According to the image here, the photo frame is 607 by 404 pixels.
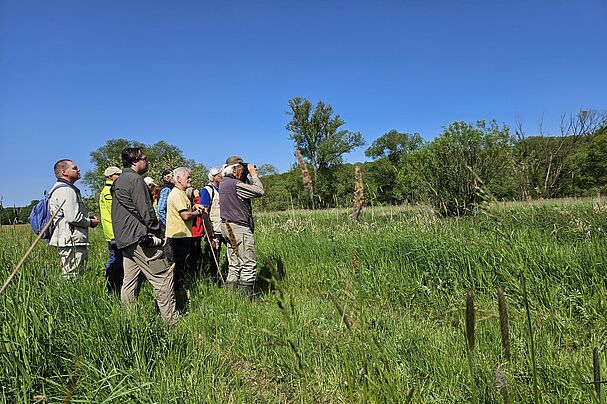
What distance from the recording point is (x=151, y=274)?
4.39 meters

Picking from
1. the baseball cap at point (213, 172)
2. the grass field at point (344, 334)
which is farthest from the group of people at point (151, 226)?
the grass field at point (344, 334)

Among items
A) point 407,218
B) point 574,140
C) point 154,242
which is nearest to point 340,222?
point 407,218

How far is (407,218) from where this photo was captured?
827 centimetres

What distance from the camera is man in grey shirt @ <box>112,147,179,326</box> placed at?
169 inches

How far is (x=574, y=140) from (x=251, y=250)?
137 ft

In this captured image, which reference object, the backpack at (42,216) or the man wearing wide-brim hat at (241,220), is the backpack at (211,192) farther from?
the backpack at (42,216)

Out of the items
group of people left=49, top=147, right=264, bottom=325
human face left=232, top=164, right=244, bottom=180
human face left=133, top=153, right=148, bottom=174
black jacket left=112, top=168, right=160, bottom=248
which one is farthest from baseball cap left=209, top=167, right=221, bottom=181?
black jacket left=112, top=168, right=160, bottom=248

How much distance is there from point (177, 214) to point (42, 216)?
1797mm

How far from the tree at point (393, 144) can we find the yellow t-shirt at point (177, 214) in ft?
235

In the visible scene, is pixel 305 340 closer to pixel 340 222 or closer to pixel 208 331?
pixel 208 331

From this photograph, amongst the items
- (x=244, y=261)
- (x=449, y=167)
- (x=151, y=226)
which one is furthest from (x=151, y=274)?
(x=449, y=167)

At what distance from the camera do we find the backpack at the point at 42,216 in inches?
193

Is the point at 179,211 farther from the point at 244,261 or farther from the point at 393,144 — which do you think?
the point at 393,144

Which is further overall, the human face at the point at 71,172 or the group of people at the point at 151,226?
the human face at the point at 71,172
